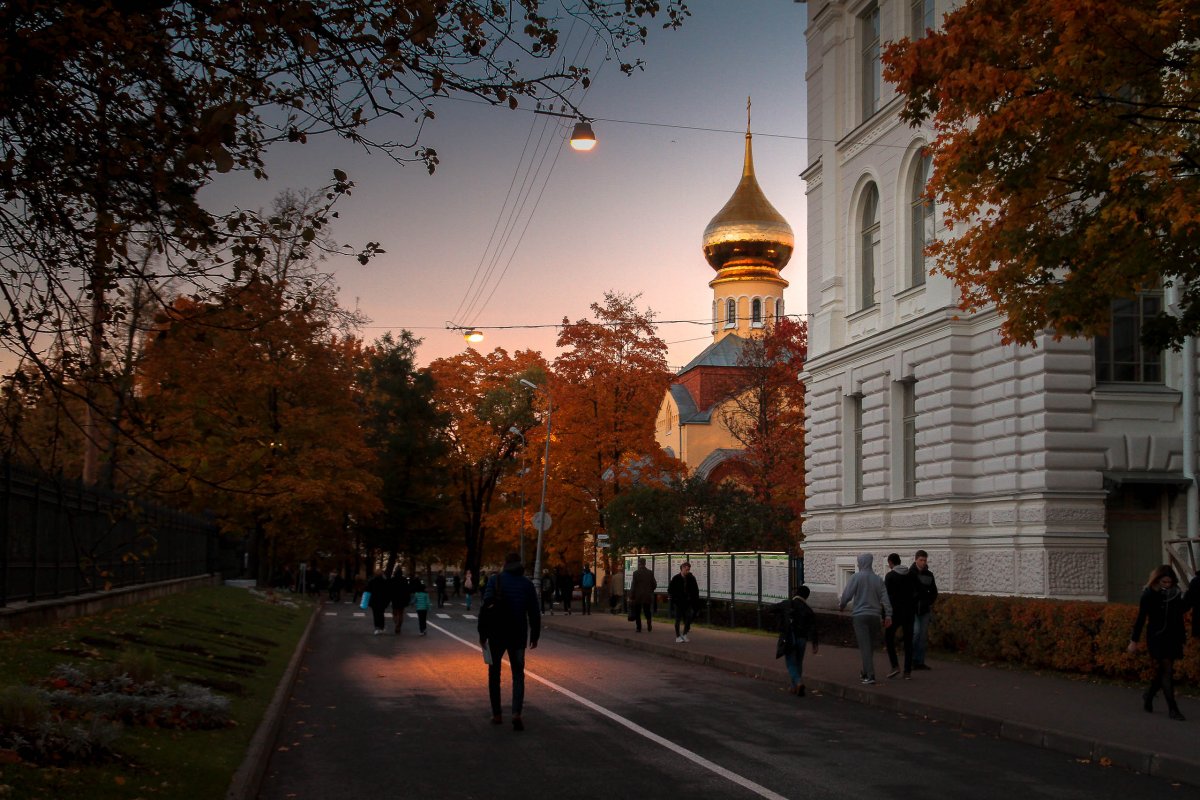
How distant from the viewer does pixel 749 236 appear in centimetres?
8631

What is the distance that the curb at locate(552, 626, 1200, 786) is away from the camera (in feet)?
35.8

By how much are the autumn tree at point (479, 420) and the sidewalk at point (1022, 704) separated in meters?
46.9

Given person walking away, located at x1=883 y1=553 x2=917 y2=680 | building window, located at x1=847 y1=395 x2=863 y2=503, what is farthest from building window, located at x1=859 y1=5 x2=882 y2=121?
person walking away, located at x1=883 y1=553 x2=917 y2=680

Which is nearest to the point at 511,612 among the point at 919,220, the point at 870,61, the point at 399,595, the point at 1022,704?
the point at 1022,704

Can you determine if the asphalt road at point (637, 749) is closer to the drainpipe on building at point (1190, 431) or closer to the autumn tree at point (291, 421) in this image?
the drainpipe on building at point (1190, 431)

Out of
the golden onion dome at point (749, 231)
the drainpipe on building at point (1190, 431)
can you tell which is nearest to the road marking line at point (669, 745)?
the drainpipe on building at point (1190, 431)

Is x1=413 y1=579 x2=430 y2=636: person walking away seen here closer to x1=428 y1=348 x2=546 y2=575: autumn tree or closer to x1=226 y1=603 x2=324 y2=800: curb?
x1=226 y1=603 x2=324 y2=800: curb

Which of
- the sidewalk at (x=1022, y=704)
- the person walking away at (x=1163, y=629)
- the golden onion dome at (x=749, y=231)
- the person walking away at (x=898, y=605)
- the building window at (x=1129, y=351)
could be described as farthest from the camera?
the golden onion dome at (x=749, y=231)

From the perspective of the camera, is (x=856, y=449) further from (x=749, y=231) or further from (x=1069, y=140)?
(x=749, y=231)

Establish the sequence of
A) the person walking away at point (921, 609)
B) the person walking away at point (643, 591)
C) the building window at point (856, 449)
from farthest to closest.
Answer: the person walking away at point (643, 591) < the building window at point (856, 449) < the person walking away at point (921, 609)

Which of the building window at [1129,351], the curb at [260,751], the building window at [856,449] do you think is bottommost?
the curb at [260,751]

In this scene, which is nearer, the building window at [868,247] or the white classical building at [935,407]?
the white classical building at [935,407]

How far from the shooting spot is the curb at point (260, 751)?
29.5ft

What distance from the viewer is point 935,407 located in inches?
1093
